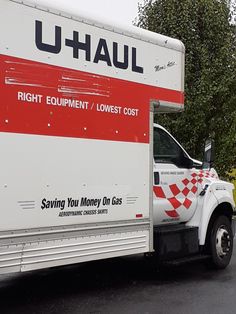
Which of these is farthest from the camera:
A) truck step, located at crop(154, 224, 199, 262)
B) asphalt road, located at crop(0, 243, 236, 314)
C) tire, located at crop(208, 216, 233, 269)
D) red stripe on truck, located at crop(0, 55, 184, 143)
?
tire, located at crop(208, 216, 233, 269)

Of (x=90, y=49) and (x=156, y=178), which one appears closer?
(x=90, y=49)

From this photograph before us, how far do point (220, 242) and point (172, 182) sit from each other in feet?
4.37

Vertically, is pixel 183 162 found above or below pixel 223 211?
above

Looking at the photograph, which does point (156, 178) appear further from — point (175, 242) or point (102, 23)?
point (102, 23)

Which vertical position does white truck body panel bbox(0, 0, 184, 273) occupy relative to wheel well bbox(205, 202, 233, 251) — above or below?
above

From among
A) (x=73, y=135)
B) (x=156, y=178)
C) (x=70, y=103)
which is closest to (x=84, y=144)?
(x=73, y=135)

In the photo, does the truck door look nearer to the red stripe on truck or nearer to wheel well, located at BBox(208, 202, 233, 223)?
wheel well, located at BBox(208, 202, 233, 223)

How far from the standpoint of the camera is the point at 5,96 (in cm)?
521

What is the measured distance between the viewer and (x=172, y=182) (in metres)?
7.42

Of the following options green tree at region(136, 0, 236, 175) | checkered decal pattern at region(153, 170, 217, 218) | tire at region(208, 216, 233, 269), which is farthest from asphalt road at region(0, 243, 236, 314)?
green tree at region(136, 0, 236, 175)

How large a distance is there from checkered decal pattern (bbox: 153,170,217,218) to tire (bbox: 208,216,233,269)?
2.11ft

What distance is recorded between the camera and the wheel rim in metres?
8.03

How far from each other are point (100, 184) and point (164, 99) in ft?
5.25

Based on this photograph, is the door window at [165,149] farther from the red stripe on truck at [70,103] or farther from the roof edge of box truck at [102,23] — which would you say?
the roof edge of box truck at [102,23]
